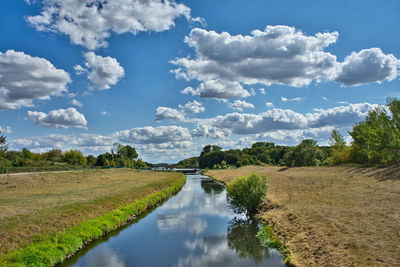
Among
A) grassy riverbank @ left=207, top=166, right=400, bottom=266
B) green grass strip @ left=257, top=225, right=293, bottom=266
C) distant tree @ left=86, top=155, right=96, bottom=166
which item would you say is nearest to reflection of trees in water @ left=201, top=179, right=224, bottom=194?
grassy riverbank @ left=207, top=166, right=400, bottom=266

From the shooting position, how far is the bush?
30312 mm

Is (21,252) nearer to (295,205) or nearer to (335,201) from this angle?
(295,205)

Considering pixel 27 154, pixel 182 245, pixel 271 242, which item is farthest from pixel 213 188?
pixel 27 154

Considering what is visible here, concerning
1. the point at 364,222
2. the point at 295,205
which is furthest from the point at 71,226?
the point at 364,222

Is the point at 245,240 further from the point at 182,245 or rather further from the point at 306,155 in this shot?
the point at 306,155

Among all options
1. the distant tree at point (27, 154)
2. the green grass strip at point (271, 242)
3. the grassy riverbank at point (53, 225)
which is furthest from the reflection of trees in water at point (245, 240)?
the distant tree at point (27, 154)

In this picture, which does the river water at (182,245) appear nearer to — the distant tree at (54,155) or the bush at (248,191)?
the bush at (248,191)

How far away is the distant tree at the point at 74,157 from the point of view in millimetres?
147875

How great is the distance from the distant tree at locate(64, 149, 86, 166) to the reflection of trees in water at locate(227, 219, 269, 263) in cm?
13583

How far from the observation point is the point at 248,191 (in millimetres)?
30391

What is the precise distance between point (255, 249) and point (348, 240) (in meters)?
6.91

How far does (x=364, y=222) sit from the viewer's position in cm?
1845

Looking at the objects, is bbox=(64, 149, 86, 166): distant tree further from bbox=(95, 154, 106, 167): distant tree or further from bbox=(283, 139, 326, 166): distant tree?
bbox=(283, 139, 326, 166): distant tree

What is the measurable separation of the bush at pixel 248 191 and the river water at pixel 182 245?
6.40 ft
